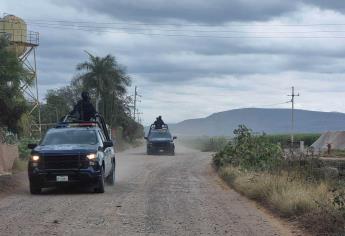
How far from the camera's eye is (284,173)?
18.9 m

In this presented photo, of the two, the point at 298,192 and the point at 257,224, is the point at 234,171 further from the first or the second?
the point at 257,224

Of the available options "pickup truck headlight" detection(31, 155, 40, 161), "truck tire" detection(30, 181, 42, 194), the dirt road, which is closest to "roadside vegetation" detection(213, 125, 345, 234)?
the dirt road

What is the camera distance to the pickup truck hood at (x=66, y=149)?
1744 cm

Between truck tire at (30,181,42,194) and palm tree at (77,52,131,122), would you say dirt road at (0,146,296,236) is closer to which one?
truck tire at (30,181,42,194)

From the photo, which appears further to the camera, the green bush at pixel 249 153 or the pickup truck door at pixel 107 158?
the green bush at pixel 249 153

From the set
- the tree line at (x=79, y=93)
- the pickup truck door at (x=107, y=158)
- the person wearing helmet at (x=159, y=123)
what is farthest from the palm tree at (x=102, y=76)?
the pickup truck door at (x=107, y=158)

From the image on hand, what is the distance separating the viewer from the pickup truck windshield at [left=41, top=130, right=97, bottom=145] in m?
18.6

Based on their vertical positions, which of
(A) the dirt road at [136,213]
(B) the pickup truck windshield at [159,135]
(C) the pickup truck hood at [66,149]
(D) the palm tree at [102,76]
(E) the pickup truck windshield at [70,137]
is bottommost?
(A) the dirt road at [136,213]

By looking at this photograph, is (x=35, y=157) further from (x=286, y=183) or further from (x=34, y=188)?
(x=286, y=183)

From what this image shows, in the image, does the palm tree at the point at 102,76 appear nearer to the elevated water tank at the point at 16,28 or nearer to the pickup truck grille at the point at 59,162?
the elevated water tank at the point at 16,28

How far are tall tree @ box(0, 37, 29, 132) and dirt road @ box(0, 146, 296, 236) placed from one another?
561cm

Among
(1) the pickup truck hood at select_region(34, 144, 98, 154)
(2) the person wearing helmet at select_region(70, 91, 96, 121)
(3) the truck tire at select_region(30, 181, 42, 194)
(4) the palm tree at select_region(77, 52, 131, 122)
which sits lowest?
(3) the truck tire at select_region(30, 181, 42, 194)

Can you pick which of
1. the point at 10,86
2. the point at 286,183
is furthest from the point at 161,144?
the point at 286,183

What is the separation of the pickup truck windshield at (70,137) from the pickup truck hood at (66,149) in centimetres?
57
